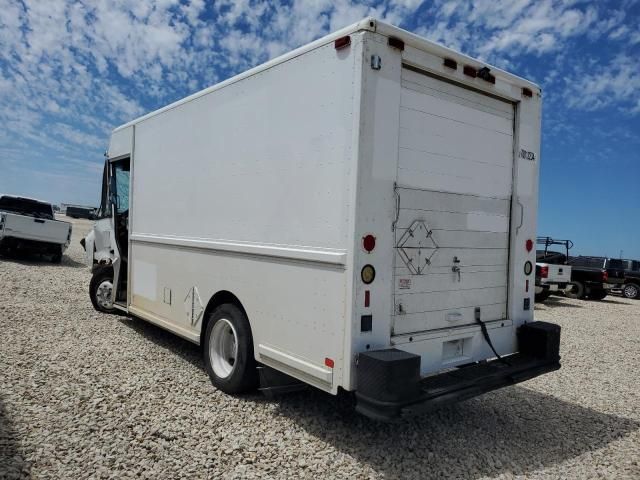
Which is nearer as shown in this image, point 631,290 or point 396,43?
point 396,43

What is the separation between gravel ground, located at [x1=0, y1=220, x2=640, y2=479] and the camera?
3539mm

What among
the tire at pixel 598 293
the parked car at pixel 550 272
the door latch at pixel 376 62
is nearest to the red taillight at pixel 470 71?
the door latch at pixel 376 62

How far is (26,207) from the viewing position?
54.8ft

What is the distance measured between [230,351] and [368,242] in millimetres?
2272

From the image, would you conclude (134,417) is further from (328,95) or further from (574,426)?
(574,426)

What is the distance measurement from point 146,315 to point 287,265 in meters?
3.28

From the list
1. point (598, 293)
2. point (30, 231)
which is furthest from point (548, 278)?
point (30, 231)

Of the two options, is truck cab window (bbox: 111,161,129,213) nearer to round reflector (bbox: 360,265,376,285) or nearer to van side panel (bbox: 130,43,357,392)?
A: van side panel (bbox: 130,43,357,392)

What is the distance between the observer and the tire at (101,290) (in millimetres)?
8328

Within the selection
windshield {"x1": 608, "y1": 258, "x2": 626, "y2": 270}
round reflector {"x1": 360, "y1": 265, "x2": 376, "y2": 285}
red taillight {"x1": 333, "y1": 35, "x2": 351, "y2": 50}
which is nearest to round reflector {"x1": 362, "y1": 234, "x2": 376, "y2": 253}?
round reflector {"x1": 360, "y1": 265, "x2": 376, "y2": 285}

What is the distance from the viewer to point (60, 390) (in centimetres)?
468

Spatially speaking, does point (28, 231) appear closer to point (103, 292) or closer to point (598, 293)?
point (103, 292)

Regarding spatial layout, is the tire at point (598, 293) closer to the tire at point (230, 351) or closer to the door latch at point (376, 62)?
the tire at point (230, 351)

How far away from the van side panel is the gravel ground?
576mm
